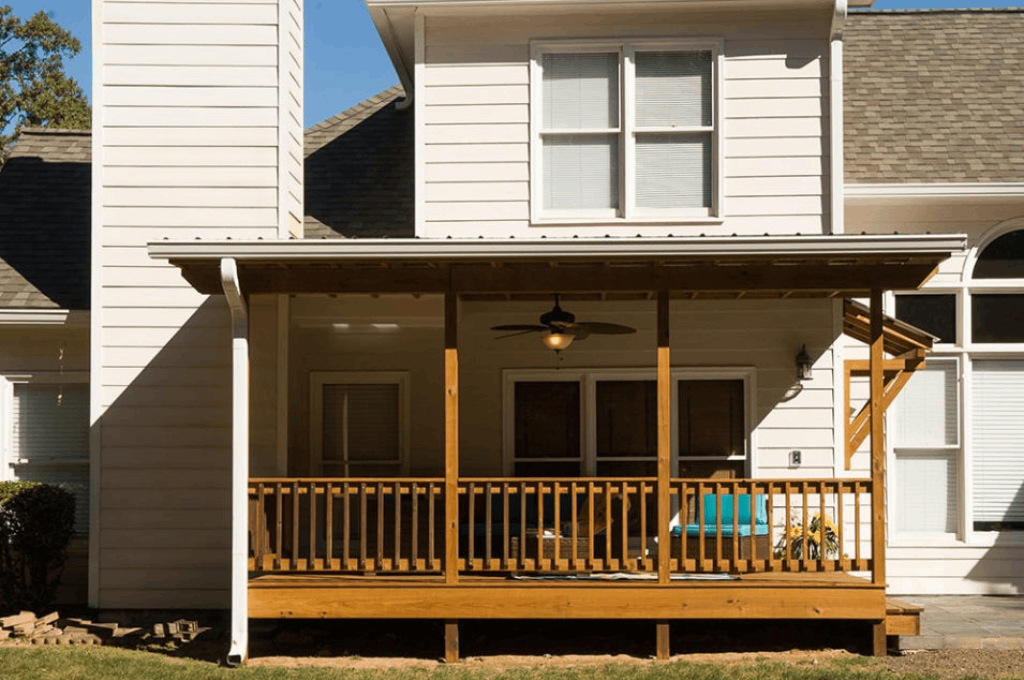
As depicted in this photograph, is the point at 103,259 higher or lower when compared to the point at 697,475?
higher

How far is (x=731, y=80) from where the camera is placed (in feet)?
36.8

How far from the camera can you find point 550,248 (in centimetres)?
897

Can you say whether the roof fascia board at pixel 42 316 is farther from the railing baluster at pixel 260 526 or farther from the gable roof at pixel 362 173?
the railing baluster at pixel 260 526

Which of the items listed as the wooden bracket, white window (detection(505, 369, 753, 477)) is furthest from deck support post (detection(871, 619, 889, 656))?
white window (detection(505, 369, 753, 477))

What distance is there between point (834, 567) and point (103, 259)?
21.9 feet

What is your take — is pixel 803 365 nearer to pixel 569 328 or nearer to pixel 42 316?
pixel 569 328

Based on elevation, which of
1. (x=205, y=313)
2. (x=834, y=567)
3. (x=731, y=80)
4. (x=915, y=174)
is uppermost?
(x=731, y=80)

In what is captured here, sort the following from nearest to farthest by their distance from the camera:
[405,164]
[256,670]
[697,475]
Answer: [256,670], [697,475], [405,164]

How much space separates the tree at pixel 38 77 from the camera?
31.0m

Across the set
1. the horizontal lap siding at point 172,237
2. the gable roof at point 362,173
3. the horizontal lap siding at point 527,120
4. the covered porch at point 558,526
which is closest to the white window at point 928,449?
the horizontal lap siding at point 527,120

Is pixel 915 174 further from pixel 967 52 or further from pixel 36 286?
pixel 36 286

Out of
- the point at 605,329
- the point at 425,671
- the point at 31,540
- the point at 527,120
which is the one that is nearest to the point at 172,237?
the point at 31,540

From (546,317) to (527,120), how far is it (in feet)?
6.73

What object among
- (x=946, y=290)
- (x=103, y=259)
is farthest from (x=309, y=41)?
(x=946, y=290)
